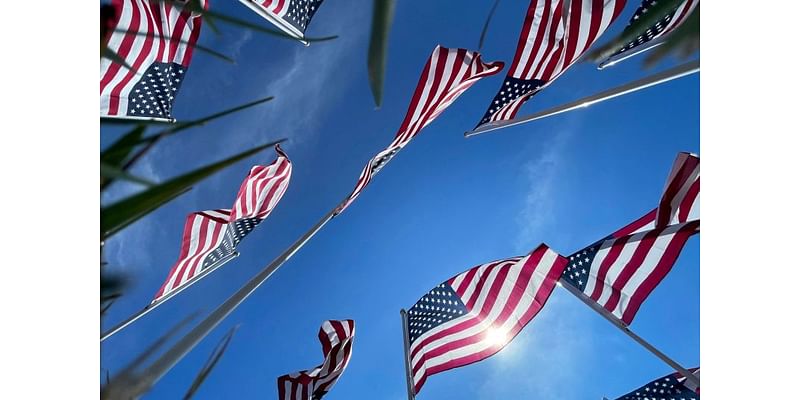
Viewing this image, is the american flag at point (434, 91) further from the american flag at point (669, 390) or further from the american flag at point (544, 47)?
the american flag at point (669, 390)

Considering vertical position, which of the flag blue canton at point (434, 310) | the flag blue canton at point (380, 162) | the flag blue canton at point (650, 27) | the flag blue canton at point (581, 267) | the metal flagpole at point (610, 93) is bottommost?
the flag blue canton at point (434, 310)

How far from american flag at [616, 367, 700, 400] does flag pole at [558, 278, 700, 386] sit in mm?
17

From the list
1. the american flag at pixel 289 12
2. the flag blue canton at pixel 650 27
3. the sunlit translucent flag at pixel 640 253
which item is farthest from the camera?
the american flag at pixel 289 12

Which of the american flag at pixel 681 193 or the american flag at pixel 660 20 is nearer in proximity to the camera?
the american flag at pixel 681 193

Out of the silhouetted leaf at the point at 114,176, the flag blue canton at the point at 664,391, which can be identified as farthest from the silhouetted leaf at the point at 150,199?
the flag blue canton at the point at 664,391

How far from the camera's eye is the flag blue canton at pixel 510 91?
224 centimetres

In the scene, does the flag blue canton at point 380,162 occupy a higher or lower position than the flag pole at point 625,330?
higher

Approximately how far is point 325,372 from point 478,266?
0.77m

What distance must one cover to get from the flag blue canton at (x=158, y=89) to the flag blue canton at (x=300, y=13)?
0.53 meters

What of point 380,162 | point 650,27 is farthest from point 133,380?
point 650,27

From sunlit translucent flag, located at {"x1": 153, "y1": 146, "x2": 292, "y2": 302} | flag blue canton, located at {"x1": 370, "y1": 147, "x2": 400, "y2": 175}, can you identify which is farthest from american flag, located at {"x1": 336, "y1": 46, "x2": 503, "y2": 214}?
sunlit translucent flag, located at {"x1": 153, "y1": 146, "x2": 292, "y2": 302}

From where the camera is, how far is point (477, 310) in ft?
7.33

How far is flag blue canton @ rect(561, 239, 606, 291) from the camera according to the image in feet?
6.83
